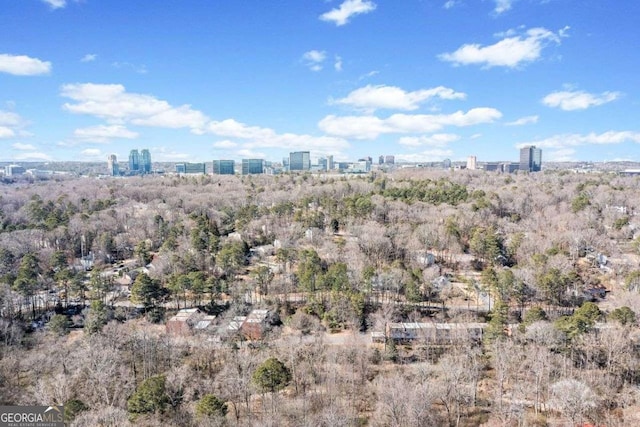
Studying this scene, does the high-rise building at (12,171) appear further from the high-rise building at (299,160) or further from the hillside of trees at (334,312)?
the hillside of trees at (334,312)

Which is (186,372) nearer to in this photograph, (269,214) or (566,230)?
(269,214)

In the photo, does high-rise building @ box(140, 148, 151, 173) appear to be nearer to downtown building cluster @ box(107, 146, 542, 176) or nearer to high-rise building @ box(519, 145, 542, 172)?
downtown building cluster @ box(107, 146, 542, 176)

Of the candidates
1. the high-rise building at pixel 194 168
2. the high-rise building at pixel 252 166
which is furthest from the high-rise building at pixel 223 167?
the high-rise building at pixel 194 168

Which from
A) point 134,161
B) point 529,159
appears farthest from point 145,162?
point 529,159

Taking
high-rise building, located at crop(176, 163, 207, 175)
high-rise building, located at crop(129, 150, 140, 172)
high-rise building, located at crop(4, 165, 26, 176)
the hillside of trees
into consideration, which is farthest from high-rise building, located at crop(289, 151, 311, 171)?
high-rise building, located at crop(4, 165, 26, 176)

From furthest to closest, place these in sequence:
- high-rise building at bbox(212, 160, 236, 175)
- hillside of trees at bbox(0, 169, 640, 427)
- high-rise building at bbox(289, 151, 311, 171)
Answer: high-rise building at bbox(289, 151, 311, 171), high-rise building at bbox(212, 160, 236, 175), hillside of trees at bbox(0, 169, 640, 427)

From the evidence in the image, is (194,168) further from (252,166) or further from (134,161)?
(134,161)
